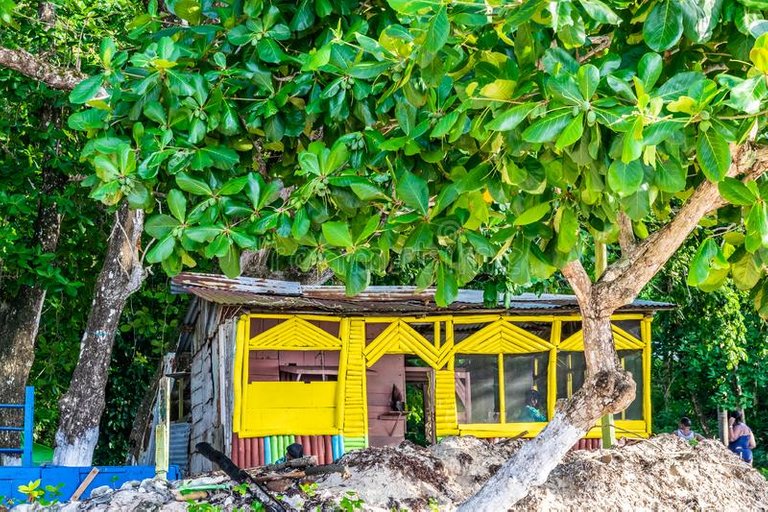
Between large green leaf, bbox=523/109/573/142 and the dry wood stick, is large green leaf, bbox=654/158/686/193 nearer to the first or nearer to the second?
large green leaf, bbox=523/109/573/142

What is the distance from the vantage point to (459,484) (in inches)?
408

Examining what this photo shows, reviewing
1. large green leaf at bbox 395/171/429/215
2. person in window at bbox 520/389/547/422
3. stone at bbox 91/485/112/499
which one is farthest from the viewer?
person in window at bbox 520/389/547/422

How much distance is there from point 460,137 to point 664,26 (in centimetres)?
162

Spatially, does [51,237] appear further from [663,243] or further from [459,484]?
[663,243]

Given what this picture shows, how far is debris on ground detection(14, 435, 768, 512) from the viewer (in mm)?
9188

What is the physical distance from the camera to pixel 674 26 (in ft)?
17.2

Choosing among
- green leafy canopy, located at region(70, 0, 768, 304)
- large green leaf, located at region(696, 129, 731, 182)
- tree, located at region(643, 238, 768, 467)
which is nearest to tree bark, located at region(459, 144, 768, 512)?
green leafy canopy, located at region(70, 0, 768, 304)

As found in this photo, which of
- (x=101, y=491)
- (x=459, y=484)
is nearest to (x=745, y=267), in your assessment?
(x=459, y=484)

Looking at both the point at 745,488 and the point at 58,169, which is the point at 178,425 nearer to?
the point at 58,169

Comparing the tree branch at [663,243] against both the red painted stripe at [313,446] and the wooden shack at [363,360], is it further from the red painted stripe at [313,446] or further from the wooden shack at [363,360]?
the red painted stripe at [313,446]

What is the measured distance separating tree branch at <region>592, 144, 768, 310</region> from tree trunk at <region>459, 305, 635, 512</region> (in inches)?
24.1

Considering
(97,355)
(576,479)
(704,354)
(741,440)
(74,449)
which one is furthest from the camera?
(704,354)

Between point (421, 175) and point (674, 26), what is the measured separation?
2.14 m

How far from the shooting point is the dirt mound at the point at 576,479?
377 inches
